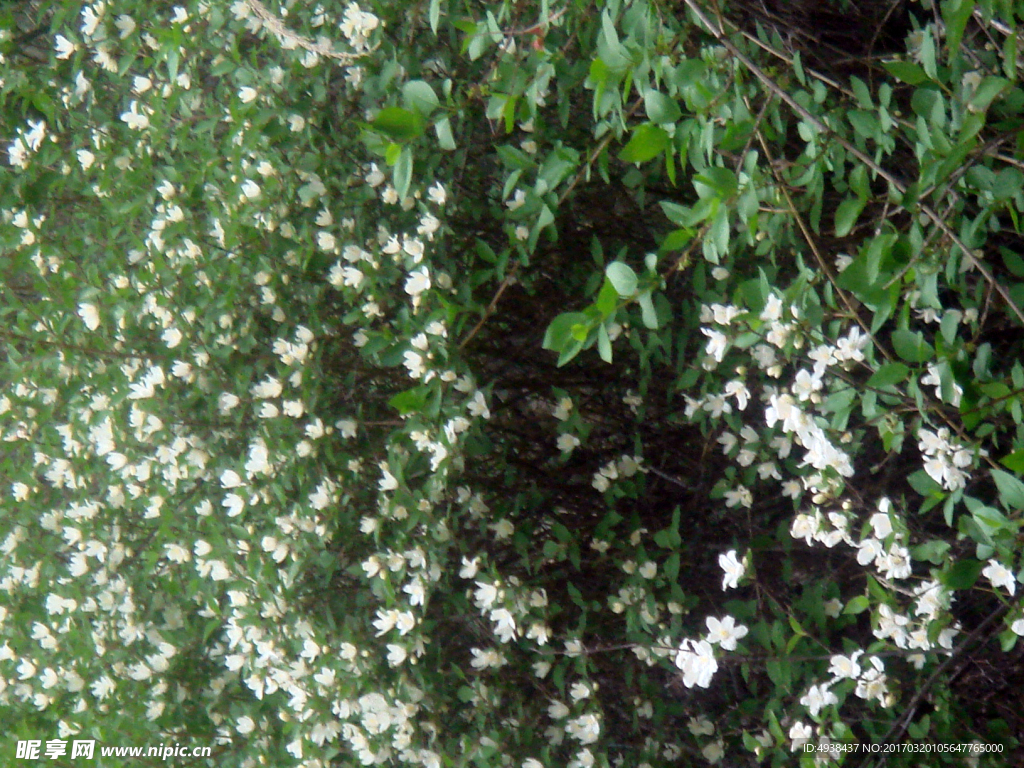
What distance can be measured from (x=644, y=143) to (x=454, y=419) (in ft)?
2.23

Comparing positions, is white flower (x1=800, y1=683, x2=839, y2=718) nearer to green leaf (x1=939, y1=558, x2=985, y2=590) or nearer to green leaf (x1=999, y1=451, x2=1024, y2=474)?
green leaf (x1=939, y1=558, x2=985, y2=590)

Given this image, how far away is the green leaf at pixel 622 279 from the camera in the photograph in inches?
44.2

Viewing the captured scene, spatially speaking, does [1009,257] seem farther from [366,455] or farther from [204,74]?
[204,74]

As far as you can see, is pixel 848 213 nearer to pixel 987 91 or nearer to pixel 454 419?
pixel 987 91

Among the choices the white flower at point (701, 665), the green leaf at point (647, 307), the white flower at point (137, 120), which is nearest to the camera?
the green leaf at point (647, 307)

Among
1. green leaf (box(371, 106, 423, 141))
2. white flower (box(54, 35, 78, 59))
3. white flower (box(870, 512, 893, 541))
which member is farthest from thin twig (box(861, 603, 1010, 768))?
white flower (box(54, 35, 78, 59))

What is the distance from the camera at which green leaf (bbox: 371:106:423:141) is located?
1.16 m

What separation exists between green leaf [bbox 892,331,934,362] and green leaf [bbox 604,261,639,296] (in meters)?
0.38

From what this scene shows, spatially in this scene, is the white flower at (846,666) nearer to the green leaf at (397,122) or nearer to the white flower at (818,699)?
the white flower at (818,699)

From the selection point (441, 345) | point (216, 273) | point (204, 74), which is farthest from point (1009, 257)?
point (204, 74)

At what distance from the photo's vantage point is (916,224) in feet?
3.70

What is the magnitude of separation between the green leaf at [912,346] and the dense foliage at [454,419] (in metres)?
0.15

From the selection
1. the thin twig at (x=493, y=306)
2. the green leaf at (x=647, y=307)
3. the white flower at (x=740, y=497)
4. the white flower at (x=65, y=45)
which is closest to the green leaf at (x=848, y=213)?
the green leaf at (x=647, y=307)

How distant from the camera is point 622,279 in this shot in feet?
3.69
